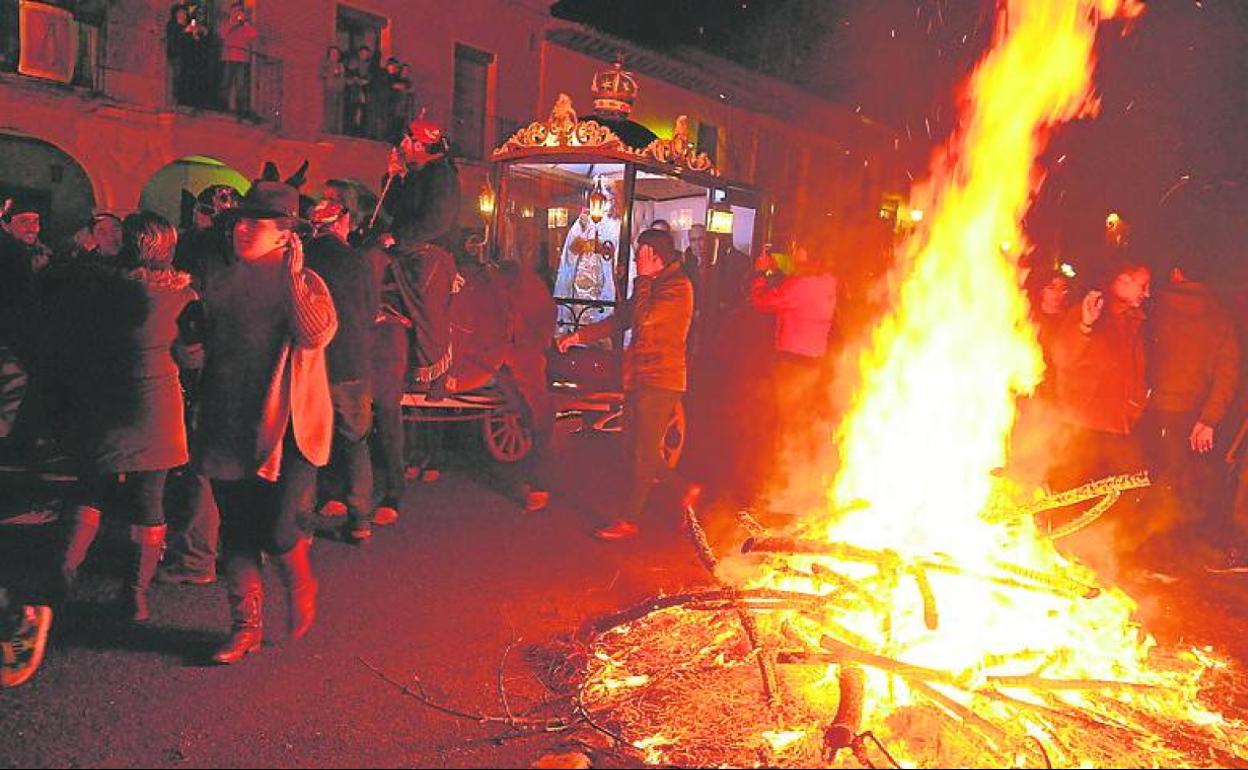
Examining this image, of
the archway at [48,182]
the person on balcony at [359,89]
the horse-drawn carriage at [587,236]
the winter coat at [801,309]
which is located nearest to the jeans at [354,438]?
the horse-drawn carriage at [587,236]

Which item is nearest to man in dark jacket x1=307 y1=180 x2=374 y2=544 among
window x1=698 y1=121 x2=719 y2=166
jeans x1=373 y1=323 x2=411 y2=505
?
jeans x1=373 y1=323 x2=411 y2=505

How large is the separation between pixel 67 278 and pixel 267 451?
172 cm

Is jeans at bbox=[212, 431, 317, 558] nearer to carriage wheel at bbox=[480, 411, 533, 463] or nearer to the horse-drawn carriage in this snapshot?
the horse-drawn carriage

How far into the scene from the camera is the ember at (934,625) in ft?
12.5

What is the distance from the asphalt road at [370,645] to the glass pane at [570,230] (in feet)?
17.5

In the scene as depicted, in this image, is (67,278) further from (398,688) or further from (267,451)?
(398,688)

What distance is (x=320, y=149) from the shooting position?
18.8 meters

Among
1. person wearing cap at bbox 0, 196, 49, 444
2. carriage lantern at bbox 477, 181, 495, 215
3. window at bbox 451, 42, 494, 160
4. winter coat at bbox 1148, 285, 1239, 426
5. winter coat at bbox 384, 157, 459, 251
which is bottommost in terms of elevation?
person wearing cap at bbox 0, 196, 49, 444

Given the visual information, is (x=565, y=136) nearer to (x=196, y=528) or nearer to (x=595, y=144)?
(x=595, y=144)

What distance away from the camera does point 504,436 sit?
9.26m

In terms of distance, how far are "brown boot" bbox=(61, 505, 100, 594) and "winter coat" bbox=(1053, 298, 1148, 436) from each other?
6628mm

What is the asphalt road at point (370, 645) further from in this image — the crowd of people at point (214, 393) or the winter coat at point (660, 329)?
the winter coat at point (660, 329)

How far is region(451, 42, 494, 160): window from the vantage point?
21.8 metres

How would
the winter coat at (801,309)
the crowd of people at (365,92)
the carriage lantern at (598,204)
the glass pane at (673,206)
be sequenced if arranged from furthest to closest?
the crowd of people at (365,92) → the glass pane at (673,206) → the carriage lantern at (598,204) → the winter coat at (801,309)
